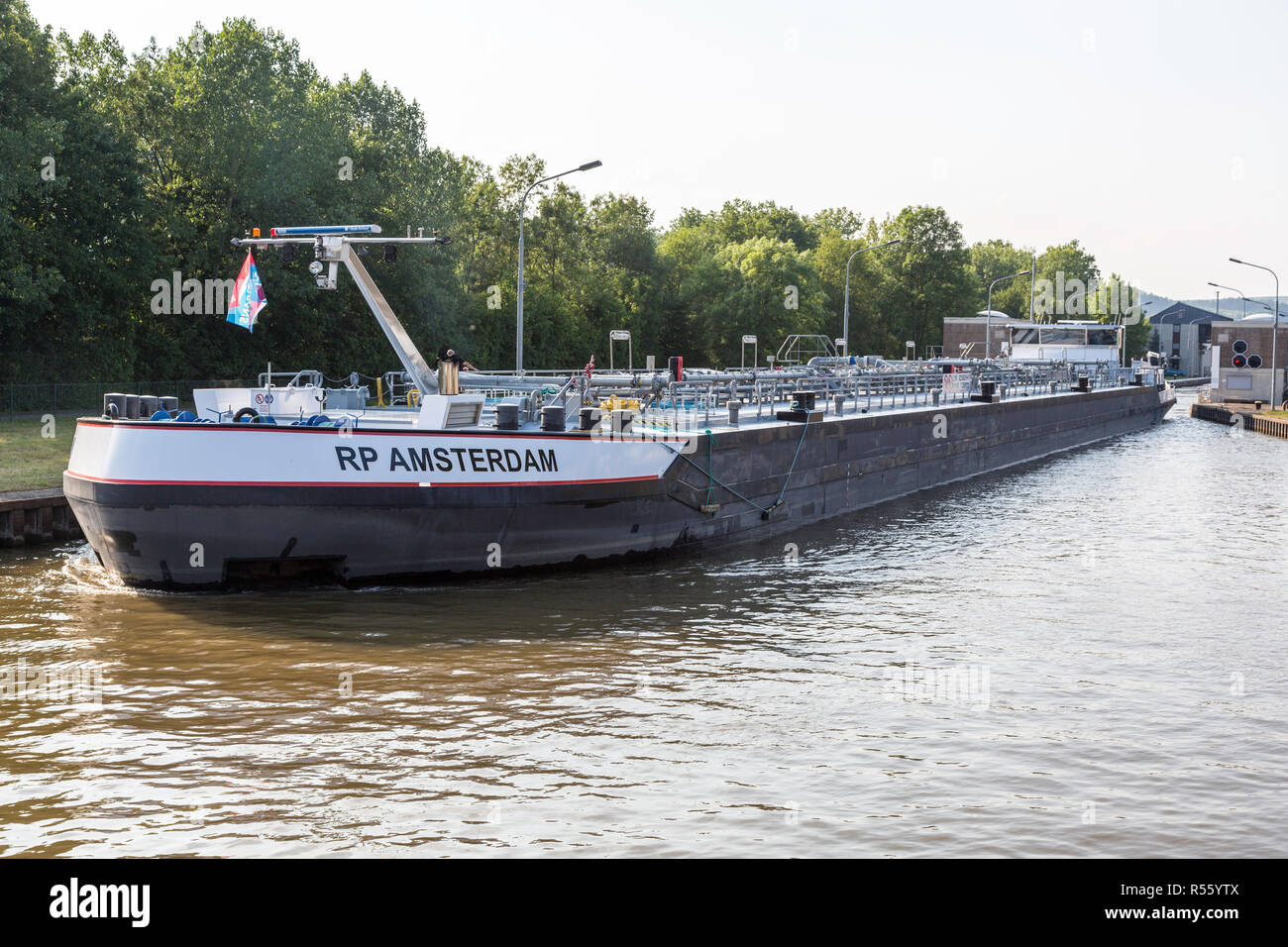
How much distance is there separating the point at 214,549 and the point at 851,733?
9.15 metres

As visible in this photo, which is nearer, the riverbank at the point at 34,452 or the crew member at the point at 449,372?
the crew member at the point at 449,372

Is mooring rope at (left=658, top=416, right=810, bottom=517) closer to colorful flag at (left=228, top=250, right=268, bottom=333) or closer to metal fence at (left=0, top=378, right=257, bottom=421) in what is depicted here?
colorful flag at (left=228, top=250, right=268, bottom=333)

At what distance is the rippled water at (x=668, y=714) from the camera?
30.7 feet

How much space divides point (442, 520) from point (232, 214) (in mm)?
31420

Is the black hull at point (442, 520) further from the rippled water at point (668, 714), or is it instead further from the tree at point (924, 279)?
the tree at point (924, 279)

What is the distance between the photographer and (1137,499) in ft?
101

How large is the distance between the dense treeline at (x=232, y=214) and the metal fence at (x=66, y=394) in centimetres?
170

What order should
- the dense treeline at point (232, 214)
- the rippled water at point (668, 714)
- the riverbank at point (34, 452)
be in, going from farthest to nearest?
the dense treeline at point (232, 214), the riverbank at point (34, 452), the rippled water at point (668, 714)

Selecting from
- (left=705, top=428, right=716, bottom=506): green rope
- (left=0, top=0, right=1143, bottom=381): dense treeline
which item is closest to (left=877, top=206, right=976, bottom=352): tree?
(left=0, top=0, right=1143, bottom=381): dense treeline

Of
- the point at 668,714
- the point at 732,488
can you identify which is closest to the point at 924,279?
the point at 732,488

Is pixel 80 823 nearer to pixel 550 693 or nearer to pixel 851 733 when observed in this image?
pixel 550 693

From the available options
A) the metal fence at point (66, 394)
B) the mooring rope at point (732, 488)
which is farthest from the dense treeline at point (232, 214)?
the mooring rope at point (732, 488)

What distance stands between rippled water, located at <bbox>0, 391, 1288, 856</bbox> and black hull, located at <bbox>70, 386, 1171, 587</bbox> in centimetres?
46
